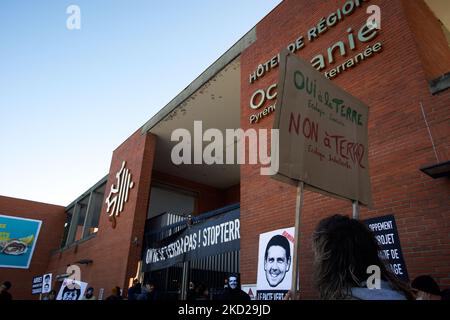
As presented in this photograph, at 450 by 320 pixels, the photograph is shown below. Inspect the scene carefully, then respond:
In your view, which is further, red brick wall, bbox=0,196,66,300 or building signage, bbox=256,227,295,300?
red brick wall, bbox=0,196,66,300

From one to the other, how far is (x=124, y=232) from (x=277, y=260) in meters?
7.42

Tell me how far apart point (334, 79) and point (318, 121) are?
4042 millimetres

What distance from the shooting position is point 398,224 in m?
4.46

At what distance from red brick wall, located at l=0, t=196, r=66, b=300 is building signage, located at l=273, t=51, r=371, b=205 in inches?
785

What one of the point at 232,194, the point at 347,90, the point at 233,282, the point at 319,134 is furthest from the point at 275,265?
the point at 232,194

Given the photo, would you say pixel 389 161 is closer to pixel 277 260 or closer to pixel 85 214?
pixel 277 260

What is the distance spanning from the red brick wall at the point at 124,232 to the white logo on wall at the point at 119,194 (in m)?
0.25

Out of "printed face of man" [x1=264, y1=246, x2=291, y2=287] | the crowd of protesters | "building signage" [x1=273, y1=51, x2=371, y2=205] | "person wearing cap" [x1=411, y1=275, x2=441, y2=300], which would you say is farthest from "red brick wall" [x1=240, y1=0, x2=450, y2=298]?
the crowd of protesters

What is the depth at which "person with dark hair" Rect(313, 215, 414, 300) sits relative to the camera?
56.3 inches

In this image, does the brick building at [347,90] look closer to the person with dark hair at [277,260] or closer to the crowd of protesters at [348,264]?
the person with dark hair at [277,260]

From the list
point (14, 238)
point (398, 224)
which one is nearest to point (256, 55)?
point (398, 224)

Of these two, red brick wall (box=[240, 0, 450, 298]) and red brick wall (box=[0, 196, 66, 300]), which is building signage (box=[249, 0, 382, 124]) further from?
red brick wall (box=[0, 196, 66, 300])

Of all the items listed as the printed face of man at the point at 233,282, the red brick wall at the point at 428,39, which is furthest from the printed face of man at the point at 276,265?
the red brick wall at the point at 428,39
